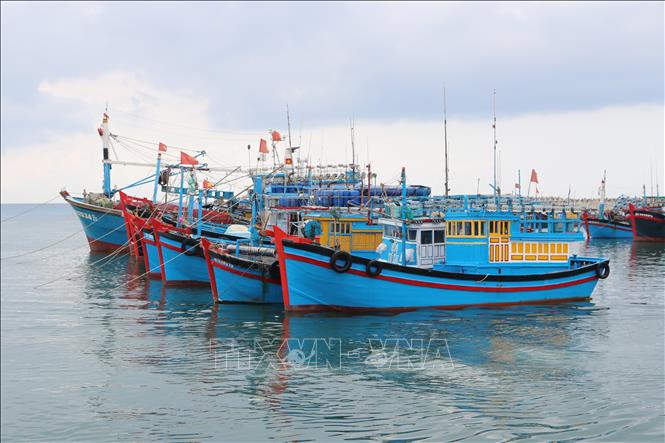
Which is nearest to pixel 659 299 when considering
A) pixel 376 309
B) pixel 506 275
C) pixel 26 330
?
pixel 506 275

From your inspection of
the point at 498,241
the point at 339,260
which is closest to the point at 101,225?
the point at 339,260

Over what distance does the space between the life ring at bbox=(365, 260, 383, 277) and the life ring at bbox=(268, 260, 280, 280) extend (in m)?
5.72

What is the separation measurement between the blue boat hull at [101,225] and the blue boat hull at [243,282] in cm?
3391

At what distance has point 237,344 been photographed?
28719mm

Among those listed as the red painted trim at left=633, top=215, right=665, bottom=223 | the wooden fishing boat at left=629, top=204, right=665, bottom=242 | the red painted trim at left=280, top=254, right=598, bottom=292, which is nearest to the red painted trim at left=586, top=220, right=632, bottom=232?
the wooden fishing boat at left=629, top=204, right=665, bottom=242

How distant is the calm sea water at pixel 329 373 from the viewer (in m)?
19.3

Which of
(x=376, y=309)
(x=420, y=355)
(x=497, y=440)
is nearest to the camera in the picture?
(x=497, y=440)

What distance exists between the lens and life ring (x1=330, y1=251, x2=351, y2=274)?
32.2m

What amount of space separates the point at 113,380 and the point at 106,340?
6.68 metres

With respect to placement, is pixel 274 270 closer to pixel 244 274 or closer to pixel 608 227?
pixel 244 274

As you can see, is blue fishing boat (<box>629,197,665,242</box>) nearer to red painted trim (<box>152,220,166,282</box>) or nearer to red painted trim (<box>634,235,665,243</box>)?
red painted trim (<box>634,235,665,243</box>)

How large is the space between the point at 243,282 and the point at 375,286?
761 cm

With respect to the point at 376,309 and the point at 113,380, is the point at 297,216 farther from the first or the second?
the point at 113,380

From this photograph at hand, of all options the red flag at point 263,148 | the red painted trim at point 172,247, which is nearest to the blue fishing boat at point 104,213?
the red flag at point 263,148
